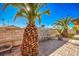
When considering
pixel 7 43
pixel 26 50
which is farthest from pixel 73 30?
pixel 7 43

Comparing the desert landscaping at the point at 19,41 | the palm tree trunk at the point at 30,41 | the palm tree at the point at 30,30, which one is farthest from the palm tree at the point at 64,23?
the palm tree trunk at the point at 30,41

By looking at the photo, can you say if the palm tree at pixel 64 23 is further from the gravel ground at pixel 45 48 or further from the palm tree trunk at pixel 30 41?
the palm tree trunk at pixel 30 41

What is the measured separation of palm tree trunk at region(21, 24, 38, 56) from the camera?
2.38 meters

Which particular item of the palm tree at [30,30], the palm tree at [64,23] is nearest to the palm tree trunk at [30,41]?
the palm tree at [30,30]

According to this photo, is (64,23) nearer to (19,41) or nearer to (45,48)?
(45,48)

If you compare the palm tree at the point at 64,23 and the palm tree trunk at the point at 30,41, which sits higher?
the palm tree at the point at 64,23

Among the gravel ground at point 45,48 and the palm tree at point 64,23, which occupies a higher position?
the palm tree at point 64,23

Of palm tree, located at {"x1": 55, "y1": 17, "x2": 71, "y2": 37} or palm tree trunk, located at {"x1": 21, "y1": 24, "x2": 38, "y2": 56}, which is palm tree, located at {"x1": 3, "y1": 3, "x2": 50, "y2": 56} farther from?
palm tree, located at {"x1": 55, "y1": 17, "x2": 71, "y2": 37}

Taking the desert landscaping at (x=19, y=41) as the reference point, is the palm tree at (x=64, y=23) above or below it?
above

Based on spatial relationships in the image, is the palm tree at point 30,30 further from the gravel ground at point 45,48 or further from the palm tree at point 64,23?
the palm tree at point 64,23

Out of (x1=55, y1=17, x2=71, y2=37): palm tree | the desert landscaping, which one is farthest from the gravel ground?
(x1=55, y1=17, x2=71, y2=37): palm tree

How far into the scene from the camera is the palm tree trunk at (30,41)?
7.82ft

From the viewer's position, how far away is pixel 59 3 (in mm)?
2416

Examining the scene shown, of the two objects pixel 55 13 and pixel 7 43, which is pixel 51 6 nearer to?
pixel 55 13
